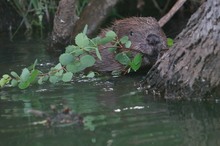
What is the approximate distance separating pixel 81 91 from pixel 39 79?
0.54m

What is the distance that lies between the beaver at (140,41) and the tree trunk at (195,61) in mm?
771

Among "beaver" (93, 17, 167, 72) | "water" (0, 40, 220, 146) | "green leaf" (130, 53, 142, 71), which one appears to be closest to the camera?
"water" (0, 40, 220, 146)

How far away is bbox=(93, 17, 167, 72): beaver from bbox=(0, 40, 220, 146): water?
28 centimetres

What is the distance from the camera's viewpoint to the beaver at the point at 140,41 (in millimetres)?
6121

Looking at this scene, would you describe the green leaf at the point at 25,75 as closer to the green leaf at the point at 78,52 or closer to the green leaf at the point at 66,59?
the green leaf at the point at 66,59

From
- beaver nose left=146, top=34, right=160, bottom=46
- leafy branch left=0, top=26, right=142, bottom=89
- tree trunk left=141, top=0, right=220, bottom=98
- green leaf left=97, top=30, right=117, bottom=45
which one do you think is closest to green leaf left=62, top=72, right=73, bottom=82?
leafy branch left=0, top=26, right=142, bottom=89

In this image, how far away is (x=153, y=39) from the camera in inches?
245

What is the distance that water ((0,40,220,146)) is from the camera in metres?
3.89

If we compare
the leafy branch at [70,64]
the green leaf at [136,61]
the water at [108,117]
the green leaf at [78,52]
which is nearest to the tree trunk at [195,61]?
the water at [108,117]

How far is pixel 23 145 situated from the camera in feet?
12.7

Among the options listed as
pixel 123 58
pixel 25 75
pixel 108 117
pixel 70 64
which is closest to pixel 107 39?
pixel 70 64

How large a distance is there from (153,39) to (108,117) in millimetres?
1936

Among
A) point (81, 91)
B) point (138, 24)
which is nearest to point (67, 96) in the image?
point (81, 91)

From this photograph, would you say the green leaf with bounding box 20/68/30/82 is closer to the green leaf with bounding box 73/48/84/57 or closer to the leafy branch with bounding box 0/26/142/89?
the leafy branch with bounding box 0/26/142/89
